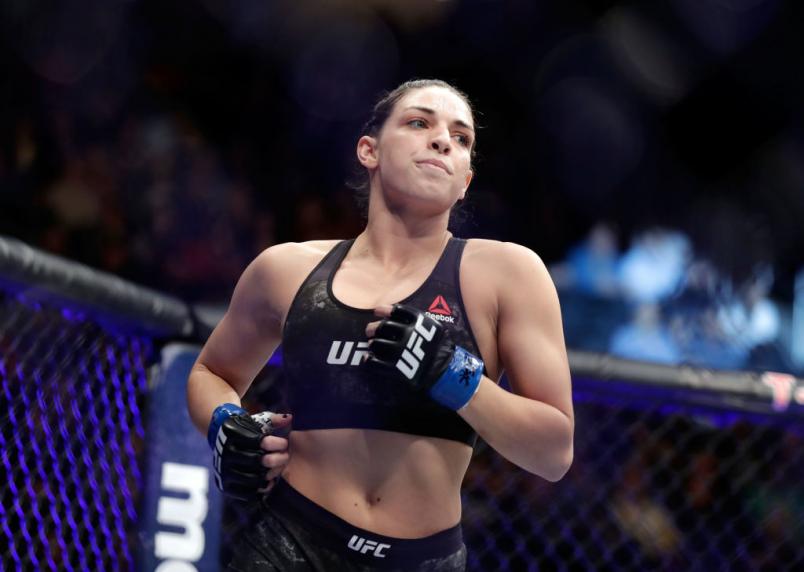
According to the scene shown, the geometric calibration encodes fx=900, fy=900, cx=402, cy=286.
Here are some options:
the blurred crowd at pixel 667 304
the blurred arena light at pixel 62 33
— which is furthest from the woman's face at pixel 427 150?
the blurred arena light at pixel 62 33

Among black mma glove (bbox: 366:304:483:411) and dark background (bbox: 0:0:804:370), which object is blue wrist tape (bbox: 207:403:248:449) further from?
dark background (bbox: 0:0:804:370)

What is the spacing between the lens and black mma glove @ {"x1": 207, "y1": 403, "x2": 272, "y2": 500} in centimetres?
136

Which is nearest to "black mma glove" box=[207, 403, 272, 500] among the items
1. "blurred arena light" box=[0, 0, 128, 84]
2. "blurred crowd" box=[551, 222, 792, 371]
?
"blurred crowd" box=[551, 222, 792, 371]

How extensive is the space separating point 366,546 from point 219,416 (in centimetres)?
31

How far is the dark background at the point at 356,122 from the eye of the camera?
4344 millimetres

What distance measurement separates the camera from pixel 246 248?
4.57 meters

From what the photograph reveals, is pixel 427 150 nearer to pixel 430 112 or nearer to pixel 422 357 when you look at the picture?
pixel 430 112

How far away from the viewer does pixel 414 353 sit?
1.23 m

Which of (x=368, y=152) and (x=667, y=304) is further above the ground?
(x=368, y=152)

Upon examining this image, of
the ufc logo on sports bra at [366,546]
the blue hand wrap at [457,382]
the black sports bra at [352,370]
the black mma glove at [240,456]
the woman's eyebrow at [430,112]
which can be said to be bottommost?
the ufc logo on sports bra at [366,546]

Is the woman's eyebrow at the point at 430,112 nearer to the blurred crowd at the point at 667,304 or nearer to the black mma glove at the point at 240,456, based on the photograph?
the black mma glove at the point at 240,456

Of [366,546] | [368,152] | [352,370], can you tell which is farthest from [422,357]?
[368,152]

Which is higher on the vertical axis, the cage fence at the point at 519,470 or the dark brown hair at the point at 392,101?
the dark brown hair at the point at 392,101

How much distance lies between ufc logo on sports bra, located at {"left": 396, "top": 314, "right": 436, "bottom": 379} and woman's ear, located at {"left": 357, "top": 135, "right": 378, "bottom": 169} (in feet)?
1.93
